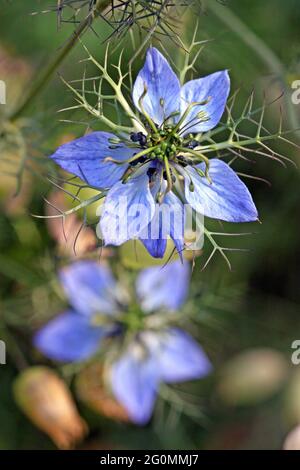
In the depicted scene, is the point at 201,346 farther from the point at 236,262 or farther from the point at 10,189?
the point at 10,189

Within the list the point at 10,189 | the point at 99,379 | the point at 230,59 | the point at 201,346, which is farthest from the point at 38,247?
the point at 230,59

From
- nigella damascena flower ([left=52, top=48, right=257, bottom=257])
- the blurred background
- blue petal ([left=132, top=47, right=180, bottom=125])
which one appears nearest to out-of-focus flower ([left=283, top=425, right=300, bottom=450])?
the blurred background

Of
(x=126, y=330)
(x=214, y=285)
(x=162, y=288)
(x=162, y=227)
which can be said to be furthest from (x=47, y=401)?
(x=162, y=227)

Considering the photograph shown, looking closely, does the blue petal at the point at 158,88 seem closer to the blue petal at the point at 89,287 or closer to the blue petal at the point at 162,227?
the blue petal at the point at 162,227

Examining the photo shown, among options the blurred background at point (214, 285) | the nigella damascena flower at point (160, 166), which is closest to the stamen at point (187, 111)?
the nigella damascena flower at point (160, 166)

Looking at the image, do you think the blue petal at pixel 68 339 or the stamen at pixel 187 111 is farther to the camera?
the blue petal at pixel 68 339

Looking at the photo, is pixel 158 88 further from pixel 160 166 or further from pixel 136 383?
pixel 136 383
